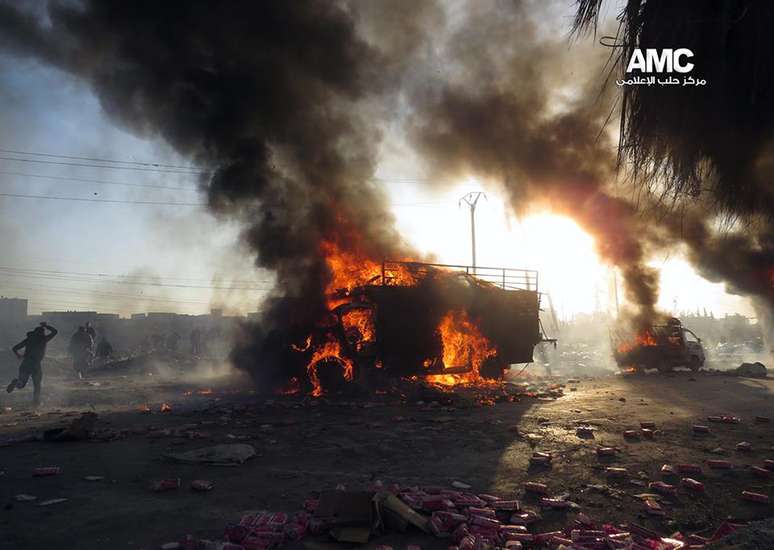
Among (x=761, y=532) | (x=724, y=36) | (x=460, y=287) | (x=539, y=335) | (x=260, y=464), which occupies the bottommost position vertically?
(x=260, y=464)

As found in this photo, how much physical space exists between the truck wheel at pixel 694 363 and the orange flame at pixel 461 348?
1142 centimetres

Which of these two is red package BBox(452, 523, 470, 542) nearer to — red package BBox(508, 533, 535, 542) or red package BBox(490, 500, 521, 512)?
red package BBox(508, 533, 535, 542)

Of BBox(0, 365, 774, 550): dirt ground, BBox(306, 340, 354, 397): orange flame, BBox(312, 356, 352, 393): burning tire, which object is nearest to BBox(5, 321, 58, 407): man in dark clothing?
BBox(0, 365, 774, 550): dirt ground

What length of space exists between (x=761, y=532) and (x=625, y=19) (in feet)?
15.1

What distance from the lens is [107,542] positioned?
3.89 meters

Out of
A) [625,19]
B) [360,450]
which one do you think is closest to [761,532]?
[625,19]

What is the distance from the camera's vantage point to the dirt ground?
177 inches

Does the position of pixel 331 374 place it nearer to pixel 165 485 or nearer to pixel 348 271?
pixel 348 271

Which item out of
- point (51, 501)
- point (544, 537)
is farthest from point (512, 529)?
point (51, 501)

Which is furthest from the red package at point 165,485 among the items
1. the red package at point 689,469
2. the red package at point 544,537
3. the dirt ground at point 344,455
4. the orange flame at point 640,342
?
the orange flame at point 640,342

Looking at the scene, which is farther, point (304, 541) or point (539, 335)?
point (539, 335)

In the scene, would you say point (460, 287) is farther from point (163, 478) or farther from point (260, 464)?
point (163, 478)

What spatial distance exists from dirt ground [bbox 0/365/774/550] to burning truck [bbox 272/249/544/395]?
1.44 metres

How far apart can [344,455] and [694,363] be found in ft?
68.3
